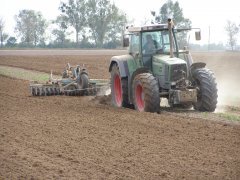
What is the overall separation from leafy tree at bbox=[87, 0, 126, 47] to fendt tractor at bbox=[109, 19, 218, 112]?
260 feet

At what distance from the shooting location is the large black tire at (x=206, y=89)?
41.5ft

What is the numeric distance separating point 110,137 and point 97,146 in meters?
0.82

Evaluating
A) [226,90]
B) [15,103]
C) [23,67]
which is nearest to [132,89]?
[15,103]

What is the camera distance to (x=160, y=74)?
1305 cm

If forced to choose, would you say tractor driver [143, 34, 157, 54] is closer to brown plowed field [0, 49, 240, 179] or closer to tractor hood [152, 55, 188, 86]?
tractor hood [152, 55, 188, 86]

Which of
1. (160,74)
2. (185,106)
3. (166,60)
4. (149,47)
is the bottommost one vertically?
(185,106)

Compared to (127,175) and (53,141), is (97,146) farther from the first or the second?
(127,175)

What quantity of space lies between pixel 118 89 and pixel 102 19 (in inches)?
3121

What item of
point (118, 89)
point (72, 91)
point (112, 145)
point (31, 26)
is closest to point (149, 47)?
point (118, 89)

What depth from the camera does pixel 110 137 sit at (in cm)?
944

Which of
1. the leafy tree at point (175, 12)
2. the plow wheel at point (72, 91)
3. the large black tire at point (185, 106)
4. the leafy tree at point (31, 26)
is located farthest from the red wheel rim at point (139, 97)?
the leafy tree at point (31, 26)

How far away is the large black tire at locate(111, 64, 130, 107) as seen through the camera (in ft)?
45.5

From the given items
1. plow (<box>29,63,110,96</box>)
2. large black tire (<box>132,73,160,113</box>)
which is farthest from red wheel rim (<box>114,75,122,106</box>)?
plow (<box>29,63,110,96</box>)

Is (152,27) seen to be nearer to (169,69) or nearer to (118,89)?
(169,69)
